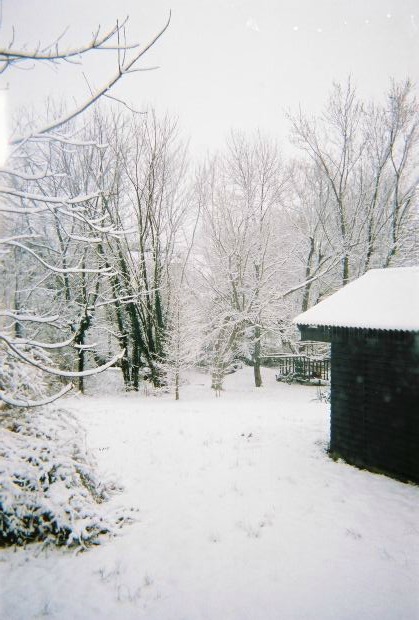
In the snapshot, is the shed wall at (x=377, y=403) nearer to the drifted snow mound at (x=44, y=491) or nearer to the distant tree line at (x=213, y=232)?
the drifted snow mound at (x=44, y=491)

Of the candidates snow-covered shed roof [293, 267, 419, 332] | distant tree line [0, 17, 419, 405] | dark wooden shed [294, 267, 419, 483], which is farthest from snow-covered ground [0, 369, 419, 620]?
distant tree line [0, 17, 419, 405]

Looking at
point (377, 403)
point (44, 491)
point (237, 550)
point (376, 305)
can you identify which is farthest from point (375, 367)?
point (44, 491)

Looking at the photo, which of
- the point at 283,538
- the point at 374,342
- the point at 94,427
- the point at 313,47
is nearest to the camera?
the point at 283,538

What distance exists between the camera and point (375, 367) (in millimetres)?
6566

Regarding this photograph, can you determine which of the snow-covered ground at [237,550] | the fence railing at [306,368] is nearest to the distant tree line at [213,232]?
the fence railing at [306,368]

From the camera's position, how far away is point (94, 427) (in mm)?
9617

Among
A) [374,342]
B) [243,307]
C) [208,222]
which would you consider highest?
[208,222]

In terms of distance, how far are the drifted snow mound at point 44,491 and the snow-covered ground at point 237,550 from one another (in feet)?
0.74

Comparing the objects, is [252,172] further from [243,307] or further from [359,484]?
[359,484]

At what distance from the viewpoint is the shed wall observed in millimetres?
6043

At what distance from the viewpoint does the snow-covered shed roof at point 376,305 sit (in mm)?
6004

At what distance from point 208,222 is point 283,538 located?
1591cm

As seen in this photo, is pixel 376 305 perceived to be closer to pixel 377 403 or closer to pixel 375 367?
pixel 375 367

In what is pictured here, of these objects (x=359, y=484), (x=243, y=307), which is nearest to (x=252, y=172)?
(x=243, y=307)
